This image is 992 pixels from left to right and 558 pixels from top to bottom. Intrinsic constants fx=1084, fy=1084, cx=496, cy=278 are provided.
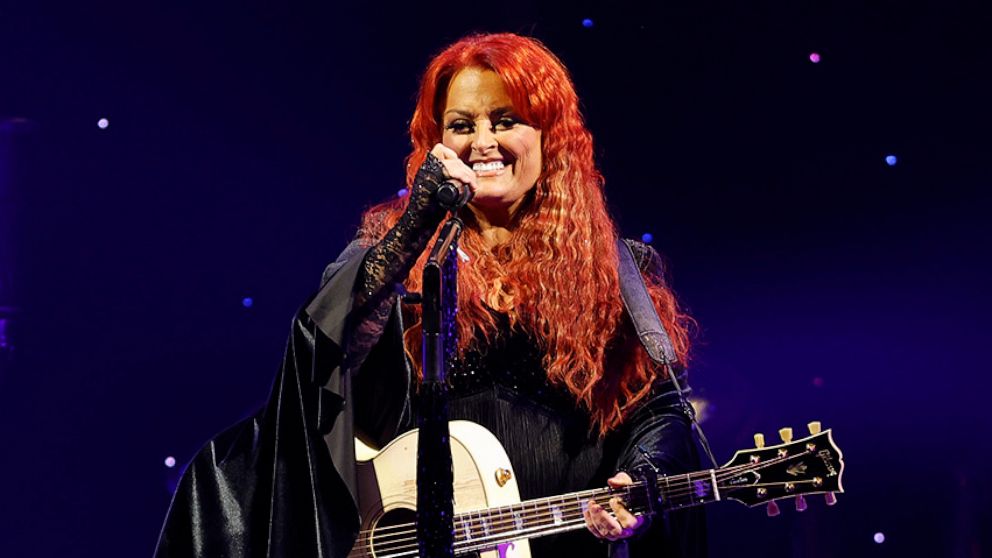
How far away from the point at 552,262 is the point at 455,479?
633 millimetres

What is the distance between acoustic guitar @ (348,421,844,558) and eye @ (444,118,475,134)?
719 mm

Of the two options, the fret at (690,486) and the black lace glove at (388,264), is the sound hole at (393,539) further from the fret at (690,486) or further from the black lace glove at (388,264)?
the fret at (690,486)

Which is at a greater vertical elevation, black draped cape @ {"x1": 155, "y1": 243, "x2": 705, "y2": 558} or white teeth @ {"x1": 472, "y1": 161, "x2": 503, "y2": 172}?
white teeth @ {"x1": 472, "y1": 161, "x2": 503, "y2": 172}

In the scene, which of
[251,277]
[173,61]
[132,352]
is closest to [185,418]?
[132,352]

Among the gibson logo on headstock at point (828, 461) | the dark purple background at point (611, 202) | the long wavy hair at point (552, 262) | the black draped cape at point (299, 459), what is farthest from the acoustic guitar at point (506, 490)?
the dark purple background at point (611, 202)

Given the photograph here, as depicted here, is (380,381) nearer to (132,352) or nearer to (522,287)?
(522,287)

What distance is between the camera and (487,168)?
256cm

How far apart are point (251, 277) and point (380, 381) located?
1.69 metres

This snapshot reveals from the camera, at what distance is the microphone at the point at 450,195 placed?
179cm

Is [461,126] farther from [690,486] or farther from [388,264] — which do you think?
[690,486]

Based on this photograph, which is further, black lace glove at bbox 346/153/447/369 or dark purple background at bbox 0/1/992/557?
dark purple background at bbox 0/1/992/557

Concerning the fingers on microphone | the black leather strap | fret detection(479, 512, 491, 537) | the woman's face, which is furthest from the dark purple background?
the fingers on microphone

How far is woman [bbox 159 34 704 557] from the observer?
6.88 ft

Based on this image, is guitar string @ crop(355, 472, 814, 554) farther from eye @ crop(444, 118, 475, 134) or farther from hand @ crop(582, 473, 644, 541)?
eye @ crop(444, 118, 475, 134)
